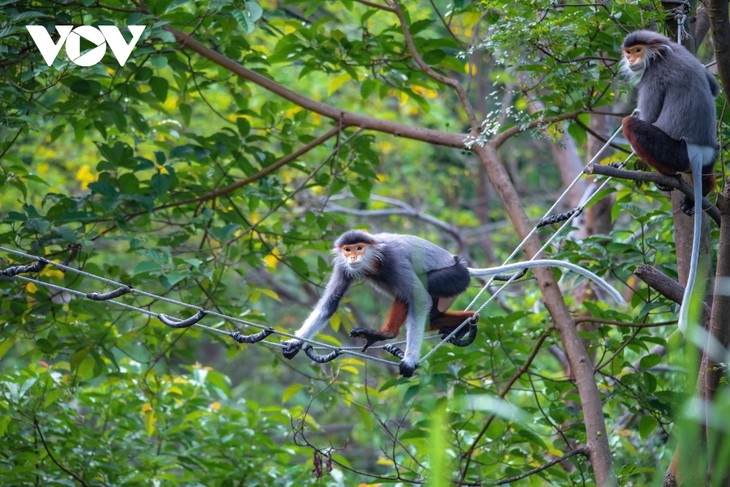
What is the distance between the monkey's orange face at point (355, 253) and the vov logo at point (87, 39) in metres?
1.31

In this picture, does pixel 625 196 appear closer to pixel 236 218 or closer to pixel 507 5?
pixel 507 5

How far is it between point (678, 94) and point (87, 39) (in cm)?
265

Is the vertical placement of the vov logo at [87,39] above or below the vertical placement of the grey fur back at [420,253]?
above

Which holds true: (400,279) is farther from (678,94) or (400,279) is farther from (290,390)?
(678,94)

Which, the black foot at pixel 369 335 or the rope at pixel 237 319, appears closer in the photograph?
the rope at pixel 237 319

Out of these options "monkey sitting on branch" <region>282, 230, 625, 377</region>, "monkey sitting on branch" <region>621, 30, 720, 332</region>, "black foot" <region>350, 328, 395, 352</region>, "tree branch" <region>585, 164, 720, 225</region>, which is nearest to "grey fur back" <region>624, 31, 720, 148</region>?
"monkey sitting on branch" <region>621, 30, 720, 332</region>

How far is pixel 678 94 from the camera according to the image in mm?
3764

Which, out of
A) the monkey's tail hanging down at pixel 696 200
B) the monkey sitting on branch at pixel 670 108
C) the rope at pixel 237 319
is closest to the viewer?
the monkey's tail hanging down at pixel 696 200

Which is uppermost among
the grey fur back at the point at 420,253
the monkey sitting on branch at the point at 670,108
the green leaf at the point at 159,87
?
the green leaf at the point at 159,87

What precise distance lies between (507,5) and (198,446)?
2.89m

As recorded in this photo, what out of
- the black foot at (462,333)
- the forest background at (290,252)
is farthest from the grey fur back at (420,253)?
the forest background at (290,252)

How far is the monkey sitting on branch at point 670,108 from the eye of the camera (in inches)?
141

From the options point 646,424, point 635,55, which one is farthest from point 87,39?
point 646,424

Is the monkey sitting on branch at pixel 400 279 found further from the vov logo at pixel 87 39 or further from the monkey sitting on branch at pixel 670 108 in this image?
the vov logo at pixel 87 39
